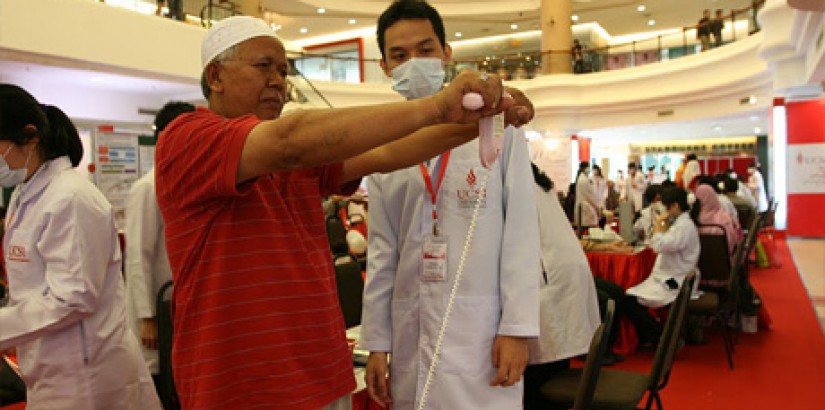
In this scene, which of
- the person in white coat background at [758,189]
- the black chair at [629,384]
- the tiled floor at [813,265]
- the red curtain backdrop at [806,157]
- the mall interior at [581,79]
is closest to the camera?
the black chair at [629,384]

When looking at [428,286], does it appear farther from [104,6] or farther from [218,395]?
[104,6]

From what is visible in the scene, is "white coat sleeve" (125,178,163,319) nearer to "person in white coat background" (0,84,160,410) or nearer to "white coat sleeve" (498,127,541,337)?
"person in white coat background" (0,84,160,410)

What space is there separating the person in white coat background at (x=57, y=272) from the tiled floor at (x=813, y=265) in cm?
591

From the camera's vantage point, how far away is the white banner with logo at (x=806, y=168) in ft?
37.8

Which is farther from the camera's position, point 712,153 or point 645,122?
point 712,153

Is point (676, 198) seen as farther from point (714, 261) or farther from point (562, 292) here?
point (562, 292)

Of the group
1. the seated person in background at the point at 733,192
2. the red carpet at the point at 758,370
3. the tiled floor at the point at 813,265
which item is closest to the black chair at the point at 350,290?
the red carpet at the point at 758,370

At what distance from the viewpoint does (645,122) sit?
56.2 ft

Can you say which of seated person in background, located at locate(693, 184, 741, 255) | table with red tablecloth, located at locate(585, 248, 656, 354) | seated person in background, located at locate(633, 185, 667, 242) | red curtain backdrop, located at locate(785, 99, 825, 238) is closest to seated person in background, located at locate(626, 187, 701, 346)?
table with red tablecloth, located at locate(585, 248, 656, 354)

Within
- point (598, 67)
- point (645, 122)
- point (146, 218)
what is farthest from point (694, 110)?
point (146, 218)

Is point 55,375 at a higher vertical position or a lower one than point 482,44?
lower

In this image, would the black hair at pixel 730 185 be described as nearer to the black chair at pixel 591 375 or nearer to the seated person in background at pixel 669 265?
the seated person in background at pixel 669 265

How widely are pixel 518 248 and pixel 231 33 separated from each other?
30.8 inches

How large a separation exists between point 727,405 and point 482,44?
22.8 m
